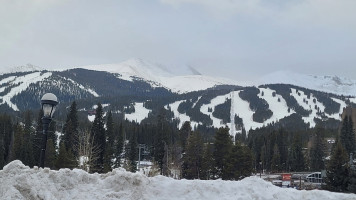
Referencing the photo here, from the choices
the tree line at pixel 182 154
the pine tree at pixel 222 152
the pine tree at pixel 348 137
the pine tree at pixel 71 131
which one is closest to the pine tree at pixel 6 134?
the tree line at pixel 182 154

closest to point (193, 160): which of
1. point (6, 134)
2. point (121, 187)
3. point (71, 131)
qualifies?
point (71, 131)

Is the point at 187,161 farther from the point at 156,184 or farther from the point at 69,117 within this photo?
the point at 156,184

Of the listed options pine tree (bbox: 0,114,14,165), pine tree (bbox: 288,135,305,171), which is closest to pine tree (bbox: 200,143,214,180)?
pine tree (bbox: 0,114,14,165)

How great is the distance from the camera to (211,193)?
9859 mm

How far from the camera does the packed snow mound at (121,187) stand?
9.03 m

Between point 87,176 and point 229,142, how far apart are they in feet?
148

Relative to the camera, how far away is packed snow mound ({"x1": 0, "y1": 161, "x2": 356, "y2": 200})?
356 inches

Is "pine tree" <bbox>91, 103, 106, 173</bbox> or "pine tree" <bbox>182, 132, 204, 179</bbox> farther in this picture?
"pine tree" <bbox>91, 103, 106, 173</bbox>

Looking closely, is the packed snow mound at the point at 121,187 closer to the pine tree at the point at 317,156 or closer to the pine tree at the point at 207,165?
the pine tree at the point at 207,165

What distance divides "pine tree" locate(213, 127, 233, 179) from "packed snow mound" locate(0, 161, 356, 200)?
4227 centimetres

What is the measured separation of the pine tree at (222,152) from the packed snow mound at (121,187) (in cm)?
4227

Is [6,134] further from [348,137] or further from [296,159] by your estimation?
[348,137]

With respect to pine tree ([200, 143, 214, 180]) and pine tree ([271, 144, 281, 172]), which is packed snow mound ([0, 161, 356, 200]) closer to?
pine tree ([200, 143, 214, 180])

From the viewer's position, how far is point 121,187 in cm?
969
